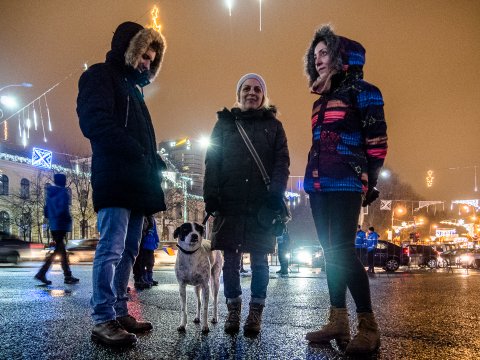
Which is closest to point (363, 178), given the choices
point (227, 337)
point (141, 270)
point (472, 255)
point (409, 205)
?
point (227, 337)

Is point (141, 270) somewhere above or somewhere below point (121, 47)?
below

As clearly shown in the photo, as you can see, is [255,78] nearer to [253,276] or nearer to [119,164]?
[119,164]

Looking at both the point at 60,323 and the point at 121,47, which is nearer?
the point at 121,47

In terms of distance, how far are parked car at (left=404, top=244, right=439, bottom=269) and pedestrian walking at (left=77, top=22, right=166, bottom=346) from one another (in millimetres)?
24828

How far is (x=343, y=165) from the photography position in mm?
3580

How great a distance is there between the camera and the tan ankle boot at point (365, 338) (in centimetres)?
315

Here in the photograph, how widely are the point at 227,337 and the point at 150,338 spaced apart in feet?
1.99

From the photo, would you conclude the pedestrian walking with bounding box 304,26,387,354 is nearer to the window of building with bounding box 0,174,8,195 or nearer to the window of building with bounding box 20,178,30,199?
Result: the window of building with bounding box 20,178,30,199

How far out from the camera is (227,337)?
3.75 m

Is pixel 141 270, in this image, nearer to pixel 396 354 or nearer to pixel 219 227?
pixel 219 227

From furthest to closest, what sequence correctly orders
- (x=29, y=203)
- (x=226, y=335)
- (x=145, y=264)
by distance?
(x=29, y=203), (x=145, y=264), (x=226, y=335)

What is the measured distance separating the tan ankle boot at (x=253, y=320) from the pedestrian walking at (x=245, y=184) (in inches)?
0.4

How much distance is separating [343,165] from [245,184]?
117 centimetres

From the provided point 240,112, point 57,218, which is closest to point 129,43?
point 240,112
